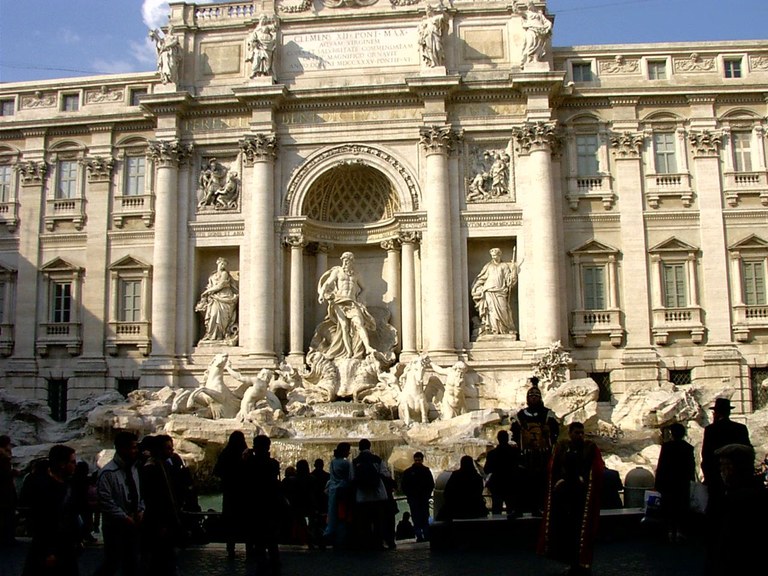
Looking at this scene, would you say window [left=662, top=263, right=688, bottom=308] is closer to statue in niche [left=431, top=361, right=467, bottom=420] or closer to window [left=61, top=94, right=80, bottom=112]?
statue in niche [left=431, top=361, right=467, bottom=420]

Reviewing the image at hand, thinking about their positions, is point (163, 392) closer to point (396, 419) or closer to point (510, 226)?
point (396, 419)

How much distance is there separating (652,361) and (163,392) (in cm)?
1573

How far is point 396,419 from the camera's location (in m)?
24.6

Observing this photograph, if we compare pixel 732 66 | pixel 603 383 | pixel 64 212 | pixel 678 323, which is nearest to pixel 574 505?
pixel 603 383

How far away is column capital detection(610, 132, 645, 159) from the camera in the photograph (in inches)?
1123

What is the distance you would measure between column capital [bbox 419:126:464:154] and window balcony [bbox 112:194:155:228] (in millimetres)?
10073

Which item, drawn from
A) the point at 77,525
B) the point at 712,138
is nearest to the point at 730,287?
the point at 712,138

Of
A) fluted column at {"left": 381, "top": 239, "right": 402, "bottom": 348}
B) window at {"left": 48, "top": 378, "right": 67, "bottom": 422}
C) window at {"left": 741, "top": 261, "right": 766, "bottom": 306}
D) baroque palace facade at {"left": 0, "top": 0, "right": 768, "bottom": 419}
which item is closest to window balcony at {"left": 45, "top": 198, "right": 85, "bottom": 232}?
baroque palace facade at {"left": 0, "top": 0, "right": 768, "bottom": 419}

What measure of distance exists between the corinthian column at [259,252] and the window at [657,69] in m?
13.4

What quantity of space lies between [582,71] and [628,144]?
10.4 feet

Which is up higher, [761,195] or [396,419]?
[761,195]

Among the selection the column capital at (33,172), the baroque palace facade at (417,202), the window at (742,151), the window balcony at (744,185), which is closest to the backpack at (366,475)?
the baroque palace facade at (417,202)

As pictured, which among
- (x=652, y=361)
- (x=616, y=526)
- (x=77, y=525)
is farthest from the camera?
(x=652, y=361)

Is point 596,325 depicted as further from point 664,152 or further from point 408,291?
point 664,152
